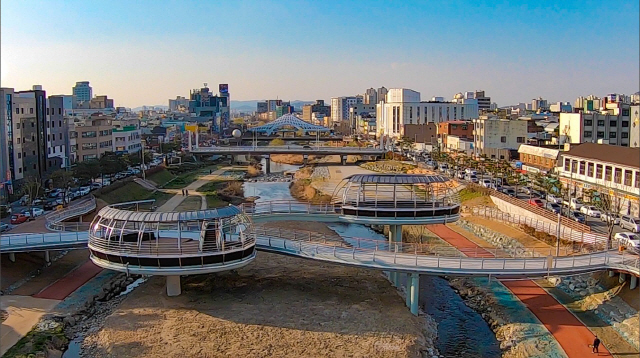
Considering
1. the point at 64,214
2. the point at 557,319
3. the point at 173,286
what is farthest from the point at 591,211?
the point at 64,214

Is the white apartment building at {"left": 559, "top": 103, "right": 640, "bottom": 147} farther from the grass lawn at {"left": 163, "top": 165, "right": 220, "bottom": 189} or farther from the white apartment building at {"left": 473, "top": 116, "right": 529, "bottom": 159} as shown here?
the grass lawn at {"left": 163, "top": 165, "right": 220, "bottom": 189}

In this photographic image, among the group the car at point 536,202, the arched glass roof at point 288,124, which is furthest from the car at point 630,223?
the arched glass roof at point 288,124

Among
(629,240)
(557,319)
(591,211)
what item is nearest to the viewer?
(557,319)

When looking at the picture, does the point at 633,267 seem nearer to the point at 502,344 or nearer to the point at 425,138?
the point at 502,344

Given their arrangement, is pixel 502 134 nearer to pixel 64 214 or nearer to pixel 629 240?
pixel 629 240

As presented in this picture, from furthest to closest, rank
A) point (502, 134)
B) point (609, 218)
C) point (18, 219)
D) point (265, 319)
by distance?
point (502, 134) < point (18, 219) < point (609, 218) < point (265, 319)

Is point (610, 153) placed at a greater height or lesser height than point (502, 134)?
lesser

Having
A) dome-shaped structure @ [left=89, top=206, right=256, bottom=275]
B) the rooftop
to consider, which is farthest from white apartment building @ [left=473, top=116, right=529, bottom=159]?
dome-shaped structure @ [left=89, top=206, right=256, bottom=275]
